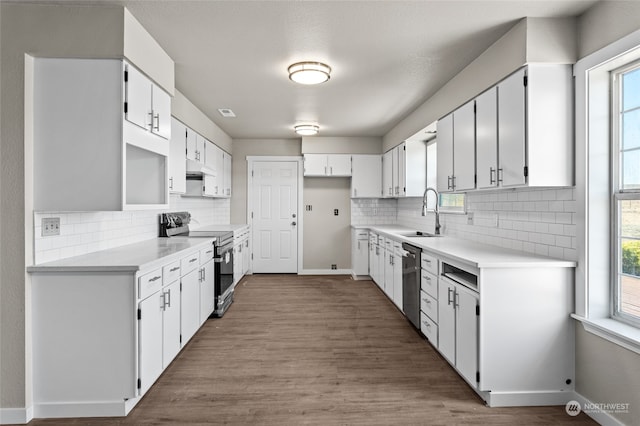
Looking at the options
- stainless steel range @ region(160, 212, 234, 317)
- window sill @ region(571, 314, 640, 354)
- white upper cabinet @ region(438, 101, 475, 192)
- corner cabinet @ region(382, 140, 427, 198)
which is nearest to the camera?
window sill @ region(571, 314, 640, 354)

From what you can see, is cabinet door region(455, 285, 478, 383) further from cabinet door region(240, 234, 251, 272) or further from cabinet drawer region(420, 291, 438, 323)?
cabinet door region(240, 234, 251, 272)

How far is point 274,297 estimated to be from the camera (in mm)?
5203

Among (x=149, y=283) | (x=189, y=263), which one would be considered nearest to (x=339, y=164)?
(x=189, y=263)

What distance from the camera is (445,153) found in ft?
12.1

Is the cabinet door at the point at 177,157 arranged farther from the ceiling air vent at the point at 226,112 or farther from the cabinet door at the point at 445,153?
the cabinet door at the point at 445,153

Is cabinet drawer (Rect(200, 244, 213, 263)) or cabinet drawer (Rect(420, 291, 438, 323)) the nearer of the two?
cabinet drawer (Rect(420, 291, 438, 323))

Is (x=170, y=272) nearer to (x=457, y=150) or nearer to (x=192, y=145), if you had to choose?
(x=192, y=145)

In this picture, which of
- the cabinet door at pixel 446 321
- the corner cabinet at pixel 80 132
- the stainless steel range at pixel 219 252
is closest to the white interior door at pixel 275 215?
the stainless steel range at pixel 219 252

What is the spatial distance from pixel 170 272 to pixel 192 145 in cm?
220

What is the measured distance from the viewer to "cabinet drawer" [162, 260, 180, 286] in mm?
2695

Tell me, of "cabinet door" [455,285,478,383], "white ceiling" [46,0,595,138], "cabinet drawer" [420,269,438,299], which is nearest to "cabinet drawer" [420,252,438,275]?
"cabinet drawer" [420,269,438,299]

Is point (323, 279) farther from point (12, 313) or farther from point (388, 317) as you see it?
point (12, 313)

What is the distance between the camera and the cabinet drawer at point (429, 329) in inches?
125

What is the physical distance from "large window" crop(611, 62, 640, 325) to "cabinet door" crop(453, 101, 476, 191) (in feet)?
3.33
